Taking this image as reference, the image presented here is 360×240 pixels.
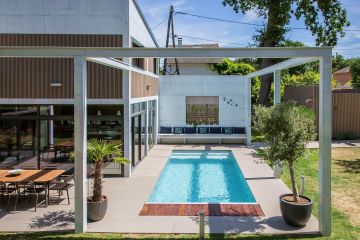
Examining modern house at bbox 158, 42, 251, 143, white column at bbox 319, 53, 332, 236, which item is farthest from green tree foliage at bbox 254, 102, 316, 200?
modern house at bbox 158, 42, 251, 143

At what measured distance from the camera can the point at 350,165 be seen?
600 inches

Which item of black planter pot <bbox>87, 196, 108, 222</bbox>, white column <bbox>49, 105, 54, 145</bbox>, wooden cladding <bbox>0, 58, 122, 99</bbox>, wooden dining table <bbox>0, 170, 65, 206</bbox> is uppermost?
wooden cladding <bbox>0, 58, 122, 99</bbox>

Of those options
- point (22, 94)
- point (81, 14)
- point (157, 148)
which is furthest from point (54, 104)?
point (157, 148)

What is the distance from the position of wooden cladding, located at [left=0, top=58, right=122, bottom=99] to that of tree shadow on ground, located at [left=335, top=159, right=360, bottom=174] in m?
9.03

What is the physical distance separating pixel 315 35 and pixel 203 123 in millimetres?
9539

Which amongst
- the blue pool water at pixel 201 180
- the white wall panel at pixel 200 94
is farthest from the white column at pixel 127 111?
the white wall panel at pixel 200 94

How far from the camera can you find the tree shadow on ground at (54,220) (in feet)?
28.0

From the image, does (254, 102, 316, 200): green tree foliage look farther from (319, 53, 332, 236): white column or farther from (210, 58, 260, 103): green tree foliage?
(210, 58, 260, 103): green tree foliage

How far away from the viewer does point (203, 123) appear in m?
23.9

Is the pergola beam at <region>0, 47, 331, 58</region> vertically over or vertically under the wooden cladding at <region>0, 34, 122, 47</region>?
under

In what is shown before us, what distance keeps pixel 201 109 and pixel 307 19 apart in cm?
928

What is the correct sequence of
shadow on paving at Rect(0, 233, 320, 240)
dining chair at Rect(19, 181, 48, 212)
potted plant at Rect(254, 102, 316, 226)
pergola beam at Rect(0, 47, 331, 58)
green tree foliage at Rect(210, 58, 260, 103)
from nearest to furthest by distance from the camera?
shadow on paving at Rect(0, 233, 320, 240)
pergola beam at Rect(0, 47, 331, 58)
potted plant at Rect(254, 102, 316, 226)
dining chair at Rect(19, 181, 48, 212)
green tree foliage at Rect(210, 58, 260, 103)

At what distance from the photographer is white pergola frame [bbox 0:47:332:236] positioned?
799 centimetres

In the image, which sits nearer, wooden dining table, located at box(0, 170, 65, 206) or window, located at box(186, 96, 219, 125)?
wooden dining table, located at box(0, 170, 65, 206)
